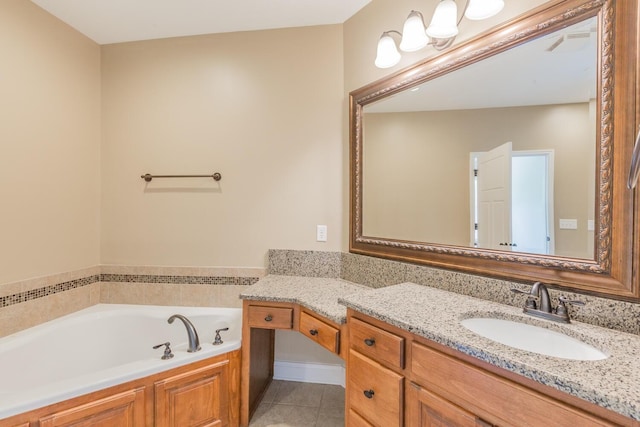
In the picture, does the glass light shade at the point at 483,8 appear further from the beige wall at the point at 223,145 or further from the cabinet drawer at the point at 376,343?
the cabinet drawer at the point at 376,343

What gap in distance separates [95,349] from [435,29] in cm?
276

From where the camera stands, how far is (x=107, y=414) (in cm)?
127

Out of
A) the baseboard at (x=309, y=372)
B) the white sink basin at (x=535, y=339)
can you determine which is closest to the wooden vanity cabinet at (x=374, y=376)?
the white sink basin at (x=535, y=339)

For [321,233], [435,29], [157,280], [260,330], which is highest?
[435,29]

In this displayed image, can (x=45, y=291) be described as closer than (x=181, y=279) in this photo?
Yes

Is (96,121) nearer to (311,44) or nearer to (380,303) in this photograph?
(311,44)

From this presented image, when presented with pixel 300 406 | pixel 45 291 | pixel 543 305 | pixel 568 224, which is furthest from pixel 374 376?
pixel 45 291

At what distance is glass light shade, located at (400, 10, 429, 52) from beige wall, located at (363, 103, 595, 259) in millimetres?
Result: 333

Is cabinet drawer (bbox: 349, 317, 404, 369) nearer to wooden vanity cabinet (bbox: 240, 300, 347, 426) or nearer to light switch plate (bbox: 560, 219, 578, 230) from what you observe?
wooden vanity cabinet (bbox: 240, 300, 347, 426)

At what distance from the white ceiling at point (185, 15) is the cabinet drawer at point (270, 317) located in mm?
1926

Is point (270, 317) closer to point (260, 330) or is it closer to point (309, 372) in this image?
point (260, 330)

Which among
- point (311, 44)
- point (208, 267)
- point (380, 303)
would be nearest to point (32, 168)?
point (208, 267)

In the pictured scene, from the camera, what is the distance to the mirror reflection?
1.06m

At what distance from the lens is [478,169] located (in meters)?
1.40
